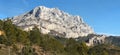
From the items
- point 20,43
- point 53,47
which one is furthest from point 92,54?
point 20,43

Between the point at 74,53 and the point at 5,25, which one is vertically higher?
the point at 5,25

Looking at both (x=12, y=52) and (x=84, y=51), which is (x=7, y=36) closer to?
(x=12, y=52)

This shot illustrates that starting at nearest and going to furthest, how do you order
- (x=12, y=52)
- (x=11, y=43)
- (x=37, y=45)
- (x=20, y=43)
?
1. (x=12, y=52)
2. (x=11, y=43)
3. (x=20, y=43)
4. (x=37, y=45)

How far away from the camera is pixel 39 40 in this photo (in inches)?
4786

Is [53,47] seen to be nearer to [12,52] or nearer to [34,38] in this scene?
[34,38]

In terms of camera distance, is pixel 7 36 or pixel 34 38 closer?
pixel 7 36

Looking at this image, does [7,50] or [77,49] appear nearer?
[7,50]

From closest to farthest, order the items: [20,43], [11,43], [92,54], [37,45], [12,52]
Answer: [12,52]
[11,43]
[20,43]
[37,45]
[92,54]

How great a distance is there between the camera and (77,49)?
5167 inches

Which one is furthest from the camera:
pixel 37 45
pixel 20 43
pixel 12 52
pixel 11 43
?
pixel 37 45

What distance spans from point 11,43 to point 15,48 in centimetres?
355

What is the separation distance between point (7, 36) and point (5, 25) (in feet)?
32.8

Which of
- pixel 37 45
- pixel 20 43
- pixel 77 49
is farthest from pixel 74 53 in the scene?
pixel 20 43

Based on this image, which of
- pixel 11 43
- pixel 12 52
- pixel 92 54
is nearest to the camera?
pixel 12 52
